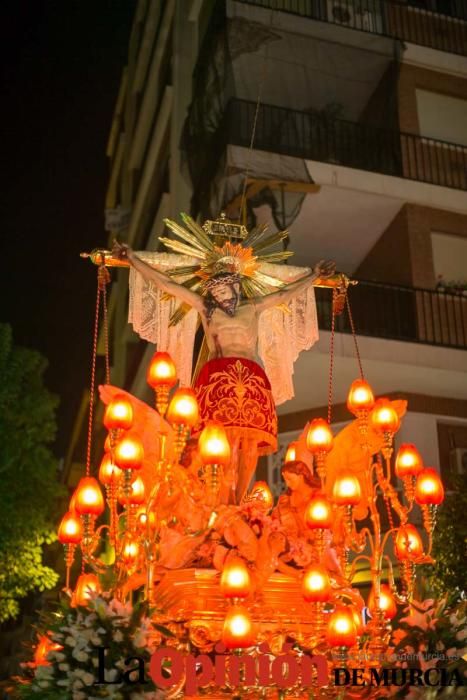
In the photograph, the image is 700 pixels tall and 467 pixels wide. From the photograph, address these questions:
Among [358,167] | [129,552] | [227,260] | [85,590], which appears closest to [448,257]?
[358,167]

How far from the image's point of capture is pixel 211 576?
652 centimetres

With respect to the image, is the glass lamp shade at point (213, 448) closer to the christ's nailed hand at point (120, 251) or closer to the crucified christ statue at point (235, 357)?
the crucified christ statue at point (235, 357)

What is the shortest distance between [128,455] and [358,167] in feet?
35.1

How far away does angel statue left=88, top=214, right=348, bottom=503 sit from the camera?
750 cm

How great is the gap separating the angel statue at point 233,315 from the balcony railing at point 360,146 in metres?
7.41

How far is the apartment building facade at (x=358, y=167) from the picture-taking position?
568 inches

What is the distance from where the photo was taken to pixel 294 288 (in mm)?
8211

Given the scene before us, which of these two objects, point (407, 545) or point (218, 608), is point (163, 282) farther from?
point (407, 545)

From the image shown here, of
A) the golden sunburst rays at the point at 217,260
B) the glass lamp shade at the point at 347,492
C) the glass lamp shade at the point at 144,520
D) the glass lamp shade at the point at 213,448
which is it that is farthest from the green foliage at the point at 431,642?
the golden sunburst rays at the point at 217,260

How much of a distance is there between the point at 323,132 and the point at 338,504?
36.8ft

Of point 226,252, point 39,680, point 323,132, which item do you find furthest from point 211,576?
point 323,132

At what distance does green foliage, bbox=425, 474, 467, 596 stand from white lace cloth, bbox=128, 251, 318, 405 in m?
3.57

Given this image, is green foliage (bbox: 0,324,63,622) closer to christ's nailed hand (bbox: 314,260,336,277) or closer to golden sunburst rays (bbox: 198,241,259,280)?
golden sunburst rays (bbox: 198,241,259,280)

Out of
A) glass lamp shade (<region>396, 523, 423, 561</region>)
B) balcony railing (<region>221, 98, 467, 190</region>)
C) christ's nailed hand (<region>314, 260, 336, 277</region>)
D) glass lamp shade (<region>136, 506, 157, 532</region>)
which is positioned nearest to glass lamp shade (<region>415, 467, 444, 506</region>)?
glass lamp shade (<region>396, 523, 423, 561</region>)
